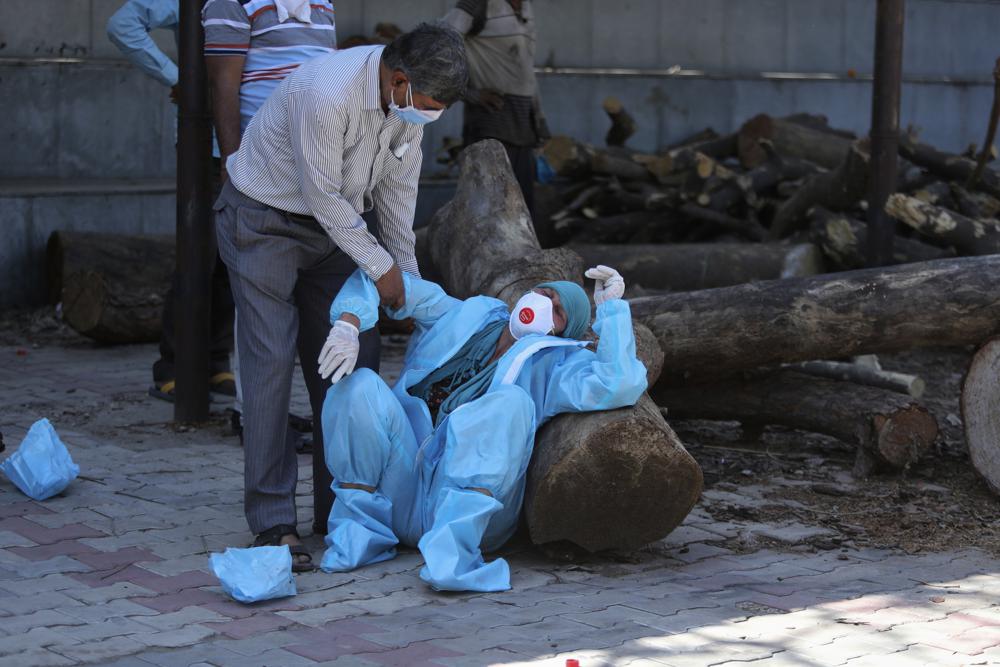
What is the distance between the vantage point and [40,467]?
5.21 m

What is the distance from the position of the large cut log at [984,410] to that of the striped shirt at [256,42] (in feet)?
8.96

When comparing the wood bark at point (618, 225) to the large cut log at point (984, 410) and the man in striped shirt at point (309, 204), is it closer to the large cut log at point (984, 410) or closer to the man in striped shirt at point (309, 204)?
the large cut log at point (984, 410)

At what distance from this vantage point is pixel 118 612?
13.2 ft

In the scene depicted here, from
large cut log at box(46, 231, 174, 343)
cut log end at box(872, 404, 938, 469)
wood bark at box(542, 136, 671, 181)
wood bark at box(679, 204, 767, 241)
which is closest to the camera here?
cut log end at box(872, 404, 938, 469)

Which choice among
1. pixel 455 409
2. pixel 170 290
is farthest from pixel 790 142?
pixel 455 409

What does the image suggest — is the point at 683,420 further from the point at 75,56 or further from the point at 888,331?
the point at 75,56

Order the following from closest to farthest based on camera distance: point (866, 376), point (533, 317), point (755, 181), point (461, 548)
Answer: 1. point (461, 548)
2. point (533, 317)
3. point (866, 376)
4. point (755, 181)

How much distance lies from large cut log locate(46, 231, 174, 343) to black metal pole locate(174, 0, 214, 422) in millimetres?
1714

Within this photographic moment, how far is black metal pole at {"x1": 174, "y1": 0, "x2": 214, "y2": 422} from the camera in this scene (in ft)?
20.9

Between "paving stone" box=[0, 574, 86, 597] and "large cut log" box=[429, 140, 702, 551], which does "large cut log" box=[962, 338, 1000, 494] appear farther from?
"paving stone" box=[0, 574, 86, 597]

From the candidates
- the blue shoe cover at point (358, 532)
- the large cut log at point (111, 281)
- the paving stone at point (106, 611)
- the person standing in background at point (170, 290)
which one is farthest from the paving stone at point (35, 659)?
the large cut log at point (111, 281)

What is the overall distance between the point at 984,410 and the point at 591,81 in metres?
7.43

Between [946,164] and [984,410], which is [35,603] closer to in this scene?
[984,410]

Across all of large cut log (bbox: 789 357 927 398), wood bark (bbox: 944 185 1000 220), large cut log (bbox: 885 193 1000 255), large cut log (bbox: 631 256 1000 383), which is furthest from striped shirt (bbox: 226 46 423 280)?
wood bark (bbox: 944 185 1000 220)
